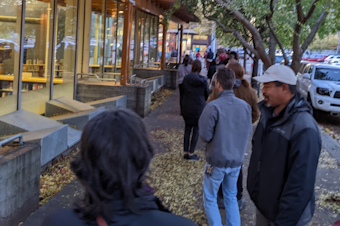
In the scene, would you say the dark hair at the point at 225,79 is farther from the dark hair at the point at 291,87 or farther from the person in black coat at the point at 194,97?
the person in black coat at the point at 194,97

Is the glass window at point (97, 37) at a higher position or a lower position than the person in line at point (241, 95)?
higher

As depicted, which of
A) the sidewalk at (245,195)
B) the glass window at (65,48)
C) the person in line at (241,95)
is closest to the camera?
the sidewalk at (245,195)

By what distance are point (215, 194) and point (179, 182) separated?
2.04 metres

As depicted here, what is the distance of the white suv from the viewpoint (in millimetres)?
12188

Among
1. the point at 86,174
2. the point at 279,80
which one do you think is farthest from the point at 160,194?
the point at 86,174

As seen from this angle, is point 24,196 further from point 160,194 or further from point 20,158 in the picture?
point 160,194

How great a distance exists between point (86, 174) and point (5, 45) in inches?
291

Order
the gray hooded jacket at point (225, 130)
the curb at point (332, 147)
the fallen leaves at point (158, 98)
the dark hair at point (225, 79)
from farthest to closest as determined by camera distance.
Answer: the fallen leaves at point (158, 98) → the curb at point (332, 147) → the dark hair at point (225, 79) → the gray hooded jacket at point (225, 130)

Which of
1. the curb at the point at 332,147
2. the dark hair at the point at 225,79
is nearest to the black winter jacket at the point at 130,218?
the dark hair at the point at 225,79

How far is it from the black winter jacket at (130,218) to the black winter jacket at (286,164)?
121cm

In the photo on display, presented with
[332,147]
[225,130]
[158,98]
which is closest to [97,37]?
[158,98]

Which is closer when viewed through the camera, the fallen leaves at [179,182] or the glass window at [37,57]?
the fallen leaves at [179,182]

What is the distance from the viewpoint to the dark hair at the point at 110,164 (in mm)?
1384

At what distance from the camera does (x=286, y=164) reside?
254 cm
